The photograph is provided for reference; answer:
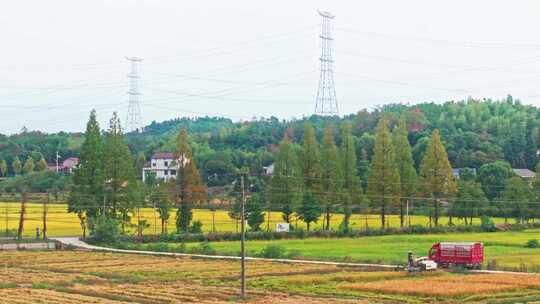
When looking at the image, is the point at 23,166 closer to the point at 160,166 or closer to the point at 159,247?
the point at 160,166

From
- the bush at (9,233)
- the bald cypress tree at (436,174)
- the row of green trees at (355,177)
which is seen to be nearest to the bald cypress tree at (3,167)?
the bush at (9,233)

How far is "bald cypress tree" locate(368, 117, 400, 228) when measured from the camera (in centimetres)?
7150

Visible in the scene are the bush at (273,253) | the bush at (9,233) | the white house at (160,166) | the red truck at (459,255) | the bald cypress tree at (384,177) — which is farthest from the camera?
the white house at (160,166)

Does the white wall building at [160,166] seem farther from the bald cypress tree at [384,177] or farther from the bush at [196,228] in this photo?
the bush at [196,228]

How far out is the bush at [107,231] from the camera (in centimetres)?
6006

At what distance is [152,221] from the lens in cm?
7675

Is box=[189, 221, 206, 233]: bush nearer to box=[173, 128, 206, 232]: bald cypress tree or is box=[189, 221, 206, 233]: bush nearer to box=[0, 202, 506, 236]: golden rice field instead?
box=[173, 128, 206, 232]: bald cypress tree

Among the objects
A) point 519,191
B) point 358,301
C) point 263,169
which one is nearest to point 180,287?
point 358,301

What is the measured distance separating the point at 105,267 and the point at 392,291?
53.5 feet

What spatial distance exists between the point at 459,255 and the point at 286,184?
28.3 meters

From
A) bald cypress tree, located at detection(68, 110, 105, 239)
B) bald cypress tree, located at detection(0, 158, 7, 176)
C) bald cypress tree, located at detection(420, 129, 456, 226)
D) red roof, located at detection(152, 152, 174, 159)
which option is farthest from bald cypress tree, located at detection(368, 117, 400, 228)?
bald cypress tree, located at detection(0, 158, 7, 176)

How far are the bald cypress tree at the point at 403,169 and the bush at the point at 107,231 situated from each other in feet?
78.1

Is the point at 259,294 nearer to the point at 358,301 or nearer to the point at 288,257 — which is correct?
the point at 358,301

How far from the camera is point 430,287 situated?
33.8 m
